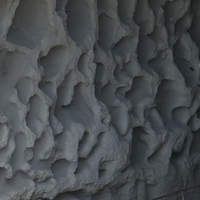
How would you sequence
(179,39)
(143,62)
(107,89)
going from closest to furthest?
1. (107,89)
2. (143,62)
3. (179,39)

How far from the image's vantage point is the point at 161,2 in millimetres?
2816

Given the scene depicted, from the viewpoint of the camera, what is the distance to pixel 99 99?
8.36ft

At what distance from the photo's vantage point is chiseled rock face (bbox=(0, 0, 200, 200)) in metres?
2.22

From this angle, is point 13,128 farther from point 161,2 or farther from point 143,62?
point 161,2

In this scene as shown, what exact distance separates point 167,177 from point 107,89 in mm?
490

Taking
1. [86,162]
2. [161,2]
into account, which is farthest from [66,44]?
[161,2]

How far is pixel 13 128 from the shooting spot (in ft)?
7.21

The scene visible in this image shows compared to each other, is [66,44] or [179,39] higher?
[66,44]

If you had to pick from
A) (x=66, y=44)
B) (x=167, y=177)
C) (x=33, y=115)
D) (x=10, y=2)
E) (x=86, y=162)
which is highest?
(x=10, y=2)

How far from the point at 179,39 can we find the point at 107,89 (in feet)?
1.70

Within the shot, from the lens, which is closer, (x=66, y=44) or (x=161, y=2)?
(x=66, y=44)

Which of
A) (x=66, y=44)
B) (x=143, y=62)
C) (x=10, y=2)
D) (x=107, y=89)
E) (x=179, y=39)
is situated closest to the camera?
(x=10, y=2)

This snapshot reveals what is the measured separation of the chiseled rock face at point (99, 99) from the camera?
7.27ft

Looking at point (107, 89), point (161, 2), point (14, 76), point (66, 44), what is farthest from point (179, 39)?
point (14, 76)
